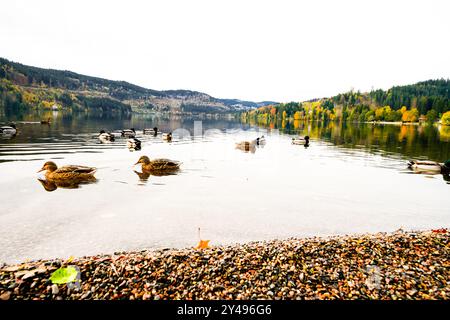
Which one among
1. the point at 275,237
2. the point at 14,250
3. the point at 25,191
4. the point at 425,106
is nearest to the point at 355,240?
the point at 275,237

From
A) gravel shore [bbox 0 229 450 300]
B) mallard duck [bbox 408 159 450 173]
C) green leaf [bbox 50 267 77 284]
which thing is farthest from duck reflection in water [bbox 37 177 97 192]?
mallard duck [bbox 408 159 450 173]

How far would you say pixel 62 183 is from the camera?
60.6 feet

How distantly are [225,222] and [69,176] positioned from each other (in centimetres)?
1308

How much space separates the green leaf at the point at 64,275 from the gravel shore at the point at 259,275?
0.13m

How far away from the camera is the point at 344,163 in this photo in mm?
29703

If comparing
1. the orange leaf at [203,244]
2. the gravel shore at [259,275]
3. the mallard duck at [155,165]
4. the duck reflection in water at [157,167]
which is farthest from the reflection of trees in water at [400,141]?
the orange leaf at [203,244]

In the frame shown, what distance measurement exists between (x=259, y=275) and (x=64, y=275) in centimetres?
489

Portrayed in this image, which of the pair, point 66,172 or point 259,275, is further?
point 66,172

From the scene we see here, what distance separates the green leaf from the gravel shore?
13 centimetres

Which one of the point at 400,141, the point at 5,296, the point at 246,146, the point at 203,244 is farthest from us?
the point at 400,141

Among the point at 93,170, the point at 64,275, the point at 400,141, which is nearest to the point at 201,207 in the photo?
the point at 64,275

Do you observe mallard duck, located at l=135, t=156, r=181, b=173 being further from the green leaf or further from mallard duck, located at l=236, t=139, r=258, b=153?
mallard duck, located at l=236, t=139, r=258, b=153

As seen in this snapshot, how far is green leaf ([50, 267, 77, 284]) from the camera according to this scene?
252 inches

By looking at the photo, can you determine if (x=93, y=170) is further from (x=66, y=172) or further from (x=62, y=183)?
(x=62, y=183)
